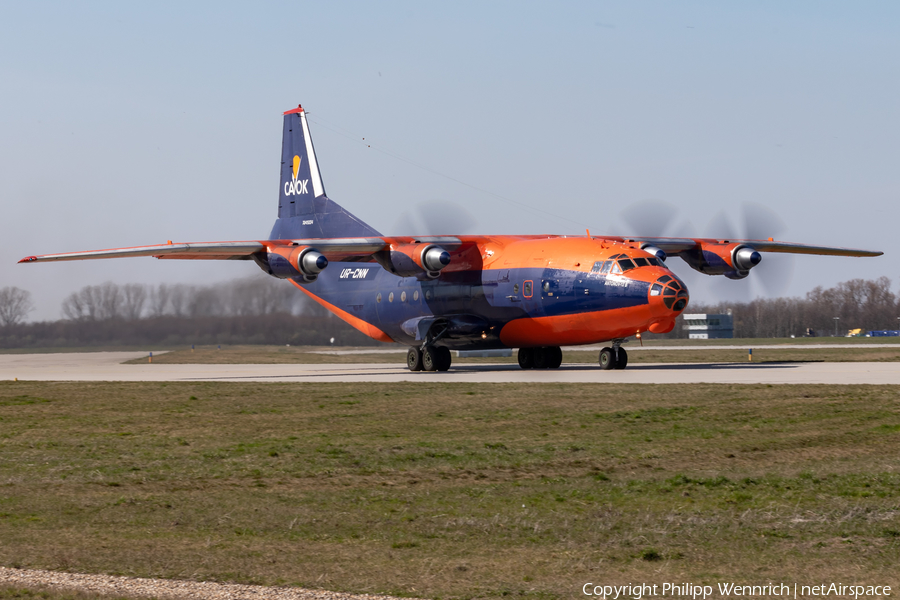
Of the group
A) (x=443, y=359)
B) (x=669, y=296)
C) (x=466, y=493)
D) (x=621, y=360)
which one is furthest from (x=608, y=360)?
(x=466, y=493)

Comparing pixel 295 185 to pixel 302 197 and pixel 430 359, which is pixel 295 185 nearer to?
pixel 302 197

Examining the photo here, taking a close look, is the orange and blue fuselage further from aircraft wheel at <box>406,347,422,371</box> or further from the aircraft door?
aircraft wheel at <box>406,347,422,371</box>

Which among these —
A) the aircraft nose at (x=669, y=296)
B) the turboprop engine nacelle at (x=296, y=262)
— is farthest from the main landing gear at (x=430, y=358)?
the aircraft nose at (x=669, y=296)

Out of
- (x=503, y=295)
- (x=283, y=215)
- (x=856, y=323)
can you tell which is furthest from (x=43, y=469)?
A: (x=856, y=323)

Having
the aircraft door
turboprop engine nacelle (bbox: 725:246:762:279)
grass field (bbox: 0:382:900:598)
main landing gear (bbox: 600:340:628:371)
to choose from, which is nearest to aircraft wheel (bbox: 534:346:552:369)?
main landing gear (bbox: 600:340:628:371)

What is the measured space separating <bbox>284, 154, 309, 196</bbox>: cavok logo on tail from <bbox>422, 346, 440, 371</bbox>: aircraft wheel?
11673mm

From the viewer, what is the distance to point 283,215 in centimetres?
4366

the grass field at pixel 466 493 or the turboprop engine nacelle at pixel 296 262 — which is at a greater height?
the turboprop engine nacelle at pixel 296 262

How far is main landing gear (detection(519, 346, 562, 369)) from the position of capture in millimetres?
35000

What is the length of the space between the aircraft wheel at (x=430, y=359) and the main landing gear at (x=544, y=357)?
11.5ft

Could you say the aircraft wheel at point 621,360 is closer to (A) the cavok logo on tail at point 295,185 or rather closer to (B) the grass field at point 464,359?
(B) the grass field at point 464,359

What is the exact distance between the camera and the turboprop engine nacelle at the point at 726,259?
34.6 m

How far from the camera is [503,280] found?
107 feet

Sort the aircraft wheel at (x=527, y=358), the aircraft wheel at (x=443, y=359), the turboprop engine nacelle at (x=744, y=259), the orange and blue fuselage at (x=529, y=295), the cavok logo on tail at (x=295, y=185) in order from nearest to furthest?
the orange and blue fuselage at (x=529, y=295)
the aircraft wheel at (x=443, y=359)
the turboprop engine nacelle at (x=744, y=259)
the aircraft wheel at (x=527, y=358)
the cavok logo on tail at (x=295, y=185)
